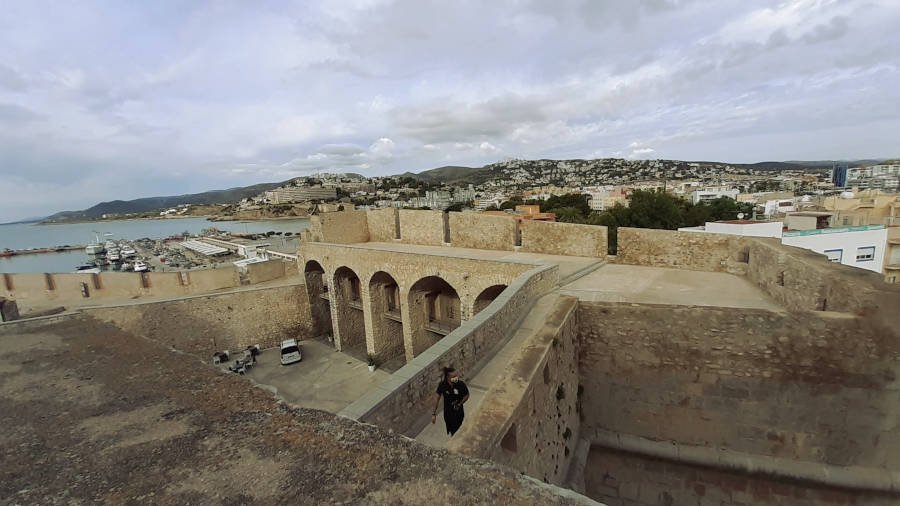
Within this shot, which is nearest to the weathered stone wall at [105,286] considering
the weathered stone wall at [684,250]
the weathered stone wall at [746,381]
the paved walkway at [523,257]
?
the paved walkway at [523,257]

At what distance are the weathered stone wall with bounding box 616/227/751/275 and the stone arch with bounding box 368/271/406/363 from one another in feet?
23.4

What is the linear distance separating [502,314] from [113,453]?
13.7 ft

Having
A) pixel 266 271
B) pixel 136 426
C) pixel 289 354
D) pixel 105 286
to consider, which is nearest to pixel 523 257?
pixel 289 354

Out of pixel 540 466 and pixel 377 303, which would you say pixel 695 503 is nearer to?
pixel 540 466

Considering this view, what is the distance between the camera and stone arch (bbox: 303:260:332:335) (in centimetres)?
1600

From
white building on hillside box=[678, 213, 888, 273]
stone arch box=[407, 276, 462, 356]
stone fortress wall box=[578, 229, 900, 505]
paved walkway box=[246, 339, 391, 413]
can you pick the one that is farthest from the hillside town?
paved walkway box=[246, 339, 391, 413]

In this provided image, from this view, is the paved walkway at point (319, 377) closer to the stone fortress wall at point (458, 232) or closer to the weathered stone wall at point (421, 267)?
the weathered stone wall at point (421, 267)

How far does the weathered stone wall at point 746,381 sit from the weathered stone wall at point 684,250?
380 cm

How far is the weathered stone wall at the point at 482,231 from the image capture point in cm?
1186

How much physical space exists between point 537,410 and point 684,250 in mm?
7029

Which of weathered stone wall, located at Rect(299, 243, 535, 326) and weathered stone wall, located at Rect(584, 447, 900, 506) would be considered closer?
weathered stone wall, located at Rect(584, 447, 900, 506)

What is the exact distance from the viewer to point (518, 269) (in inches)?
350

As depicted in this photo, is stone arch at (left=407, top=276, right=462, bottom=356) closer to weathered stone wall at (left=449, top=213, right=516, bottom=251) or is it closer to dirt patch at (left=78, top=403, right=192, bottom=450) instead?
weathered stone wall at (left=449, top=213, right=516, bottom=251)

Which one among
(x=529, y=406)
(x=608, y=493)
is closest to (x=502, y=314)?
(x=529, y=406)
